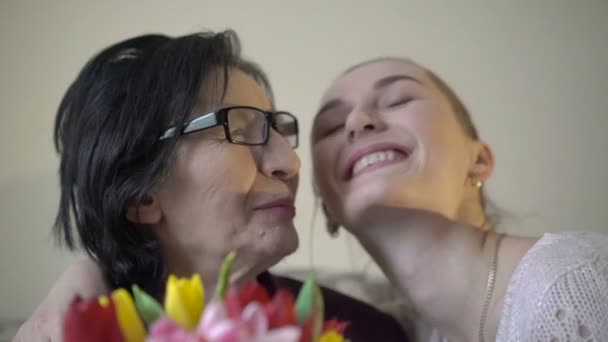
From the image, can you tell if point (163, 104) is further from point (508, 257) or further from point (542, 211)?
point (542, 211)

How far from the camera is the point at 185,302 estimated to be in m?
0.28

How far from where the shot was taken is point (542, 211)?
1.37 meters

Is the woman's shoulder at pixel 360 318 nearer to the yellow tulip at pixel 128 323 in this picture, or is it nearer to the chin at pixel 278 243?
the chin at pixel 278 243

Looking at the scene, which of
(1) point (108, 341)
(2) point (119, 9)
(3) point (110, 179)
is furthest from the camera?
(2) point (119, 9)

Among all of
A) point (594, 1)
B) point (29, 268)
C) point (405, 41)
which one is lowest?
point (29, 268)

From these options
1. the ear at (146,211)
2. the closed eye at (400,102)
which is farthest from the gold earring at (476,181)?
the ear at (146,211)

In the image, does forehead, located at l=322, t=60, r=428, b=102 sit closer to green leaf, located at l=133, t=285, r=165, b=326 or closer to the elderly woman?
the elderly woman

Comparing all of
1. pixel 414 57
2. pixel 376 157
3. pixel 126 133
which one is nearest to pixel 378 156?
pixel 376 157

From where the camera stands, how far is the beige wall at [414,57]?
1.29 m

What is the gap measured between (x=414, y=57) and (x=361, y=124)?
750 millimetres

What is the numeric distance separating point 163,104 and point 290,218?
29 centimetres

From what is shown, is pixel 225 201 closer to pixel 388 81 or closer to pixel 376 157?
pixel 376 157

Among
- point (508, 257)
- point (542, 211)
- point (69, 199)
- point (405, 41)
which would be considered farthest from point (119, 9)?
point (542, 211)

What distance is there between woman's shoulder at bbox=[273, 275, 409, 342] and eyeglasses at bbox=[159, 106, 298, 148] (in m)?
0.43
